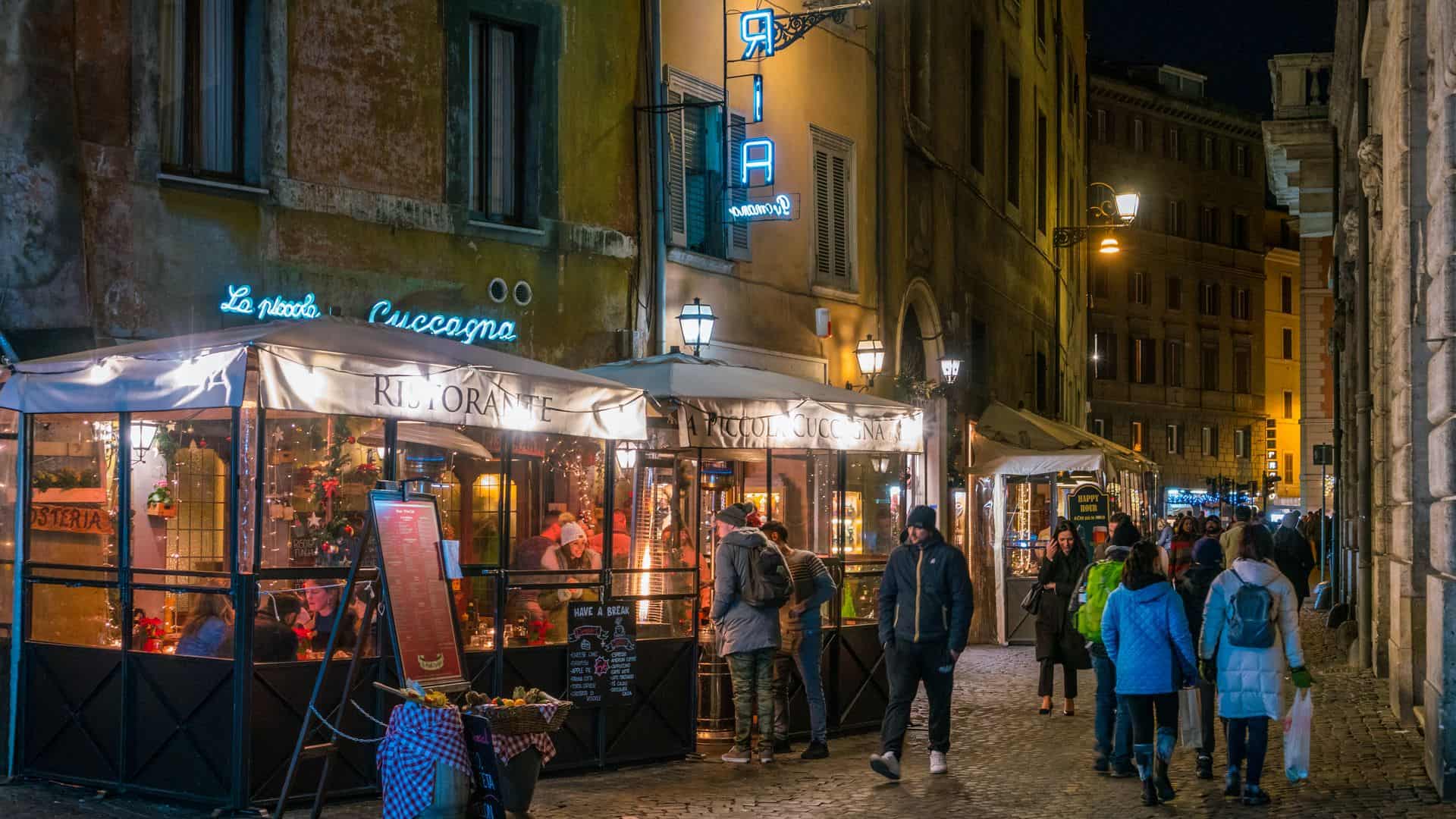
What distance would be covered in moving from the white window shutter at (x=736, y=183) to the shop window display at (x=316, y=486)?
8.40 meters

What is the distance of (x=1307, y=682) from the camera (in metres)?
10.5

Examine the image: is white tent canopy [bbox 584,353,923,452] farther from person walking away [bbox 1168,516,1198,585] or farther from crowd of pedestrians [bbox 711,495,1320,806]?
person walking away [bbox 1168,516,1198,585]

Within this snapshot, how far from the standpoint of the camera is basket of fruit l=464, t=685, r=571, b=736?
9.30 m

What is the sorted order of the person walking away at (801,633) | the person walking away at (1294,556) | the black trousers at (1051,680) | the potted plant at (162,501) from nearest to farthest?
the potted plant at (162,501), the person walking away at (801,633), the black trousers at (1051,680), the person walking away at (1294,556)

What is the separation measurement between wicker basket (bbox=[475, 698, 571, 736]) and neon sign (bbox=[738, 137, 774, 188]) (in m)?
9.74

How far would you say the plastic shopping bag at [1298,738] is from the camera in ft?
35.7

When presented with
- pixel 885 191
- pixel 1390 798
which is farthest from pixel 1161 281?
pixel 1390 798

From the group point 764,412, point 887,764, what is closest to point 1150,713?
point 887,764

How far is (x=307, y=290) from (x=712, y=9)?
685 cm

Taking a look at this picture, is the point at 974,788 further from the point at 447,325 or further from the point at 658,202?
the point at 658,202

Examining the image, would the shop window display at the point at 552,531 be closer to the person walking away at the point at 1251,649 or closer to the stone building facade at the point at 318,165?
the stone building facade at the point at 318,165

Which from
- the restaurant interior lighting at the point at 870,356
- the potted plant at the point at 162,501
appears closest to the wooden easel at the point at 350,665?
the potted plant at the point at 162,501

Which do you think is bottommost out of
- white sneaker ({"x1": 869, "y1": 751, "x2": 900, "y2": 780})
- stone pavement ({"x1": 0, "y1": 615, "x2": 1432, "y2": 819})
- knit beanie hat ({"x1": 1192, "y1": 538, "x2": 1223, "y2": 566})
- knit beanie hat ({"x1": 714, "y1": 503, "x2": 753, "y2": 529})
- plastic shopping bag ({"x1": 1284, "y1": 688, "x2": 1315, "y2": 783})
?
stone pavement ({"x1": 0, "y1": 615, "x2": 1432, "y2": 819})

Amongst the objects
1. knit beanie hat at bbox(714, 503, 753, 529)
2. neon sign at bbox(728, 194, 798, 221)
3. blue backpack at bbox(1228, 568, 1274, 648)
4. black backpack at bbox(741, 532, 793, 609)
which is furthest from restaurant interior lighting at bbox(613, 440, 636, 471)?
blue backpack at bbox(1228, 568, 1274, 648)
